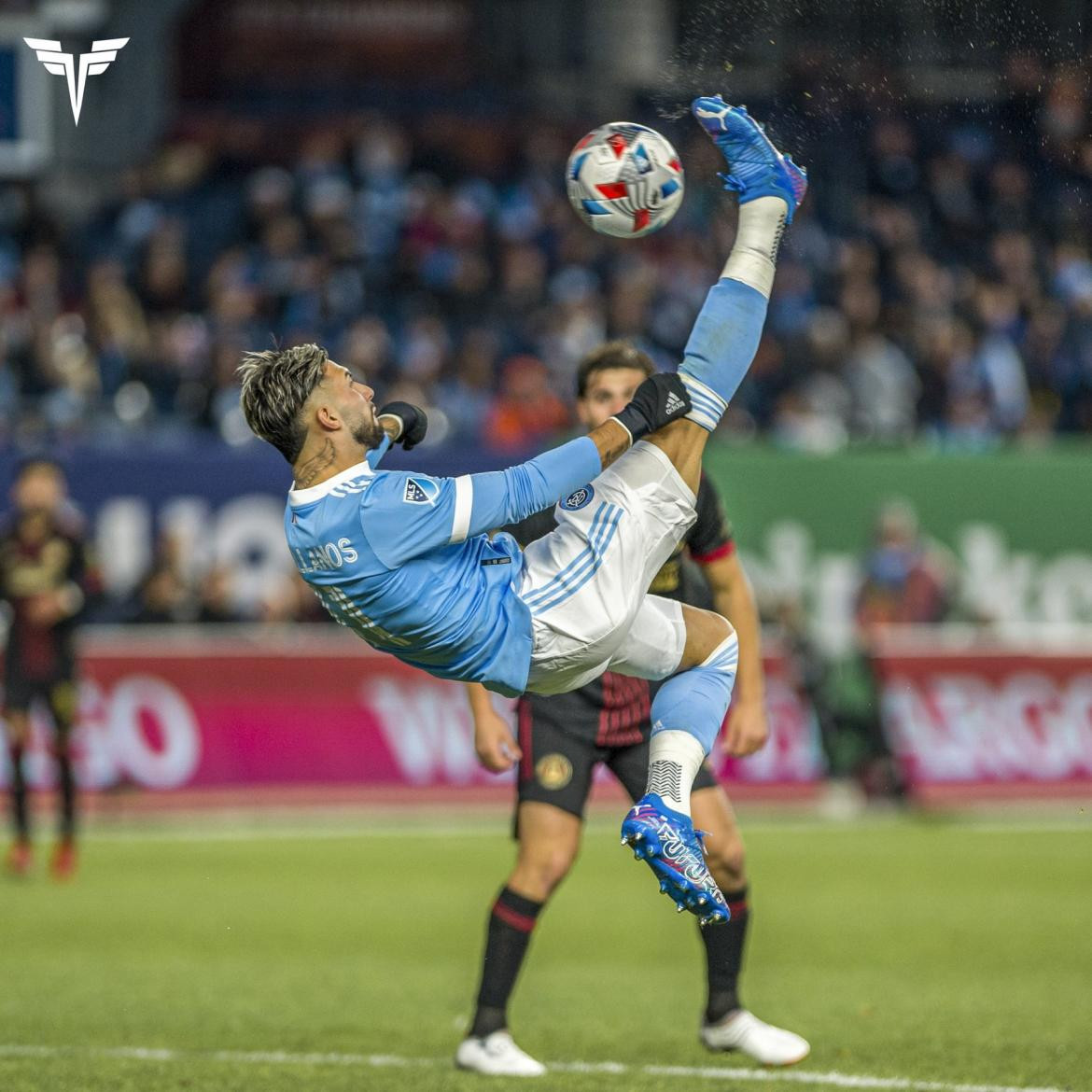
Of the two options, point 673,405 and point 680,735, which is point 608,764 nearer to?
point 680,735

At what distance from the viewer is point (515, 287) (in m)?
21.7

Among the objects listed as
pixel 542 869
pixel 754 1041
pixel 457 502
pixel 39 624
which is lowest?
pixel 754 1041

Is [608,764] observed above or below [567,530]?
below

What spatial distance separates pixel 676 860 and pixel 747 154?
90.3 inches

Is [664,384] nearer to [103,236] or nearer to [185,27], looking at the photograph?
[103,236]

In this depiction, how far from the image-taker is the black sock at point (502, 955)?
7.28 meters

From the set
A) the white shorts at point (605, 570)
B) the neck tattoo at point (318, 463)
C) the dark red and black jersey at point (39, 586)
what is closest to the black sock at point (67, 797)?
the dark red and black jersey at point (39, 586)

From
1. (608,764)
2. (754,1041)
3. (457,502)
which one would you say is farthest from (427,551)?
(754,1041)

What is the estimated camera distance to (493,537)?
268 inches

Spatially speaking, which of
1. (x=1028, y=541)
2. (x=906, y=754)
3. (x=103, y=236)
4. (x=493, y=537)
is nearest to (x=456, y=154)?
(x=103, y=236)

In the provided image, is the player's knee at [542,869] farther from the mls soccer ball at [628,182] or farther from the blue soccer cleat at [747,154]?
the blue soccer cleat at [747,154]

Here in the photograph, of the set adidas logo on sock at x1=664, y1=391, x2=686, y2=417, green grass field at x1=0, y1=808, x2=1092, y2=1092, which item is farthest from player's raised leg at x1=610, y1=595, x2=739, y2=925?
green grass field at x1=0, y1=808, x2=1092, y2=1092

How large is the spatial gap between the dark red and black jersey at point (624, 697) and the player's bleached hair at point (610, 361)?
1.66 ft

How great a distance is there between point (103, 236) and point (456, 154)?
415 cm
